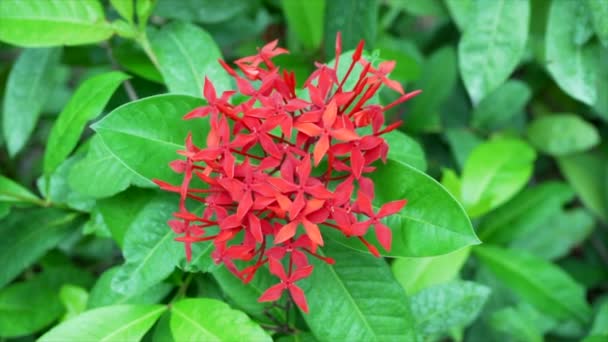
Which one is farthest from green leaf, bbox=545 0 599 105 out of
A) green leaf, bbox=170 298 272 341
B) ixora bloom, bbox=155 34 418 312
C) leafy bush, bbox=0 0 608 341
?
green leaf, bbox=170 298 272 341

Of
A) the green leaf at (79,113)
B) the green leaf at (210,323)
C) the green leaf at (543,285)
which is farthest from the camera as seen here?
the green leaf at (543,285)

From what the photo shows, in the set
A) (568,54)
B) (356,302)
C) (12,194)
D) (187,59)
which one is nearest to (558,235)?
(568,54)

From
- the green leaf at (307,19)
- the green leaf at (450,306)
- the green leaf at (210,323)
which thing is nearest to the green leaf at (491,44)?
the green leaf at (450,306)

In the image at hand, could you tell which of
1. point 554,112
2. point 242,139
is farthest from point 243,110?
point 554,112

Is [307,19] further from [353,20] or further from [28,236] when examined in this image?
[28,236]

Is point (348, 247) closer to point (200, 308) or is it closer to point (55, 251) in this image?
point (200, 308)

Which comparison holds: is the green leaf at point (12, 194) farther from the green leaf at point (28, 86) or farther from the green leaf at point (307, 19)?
the green leaf at point (307, 19)

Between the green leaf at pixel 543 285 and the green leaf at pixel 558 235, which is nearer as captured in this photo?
the green leaf at pixel 543 285
